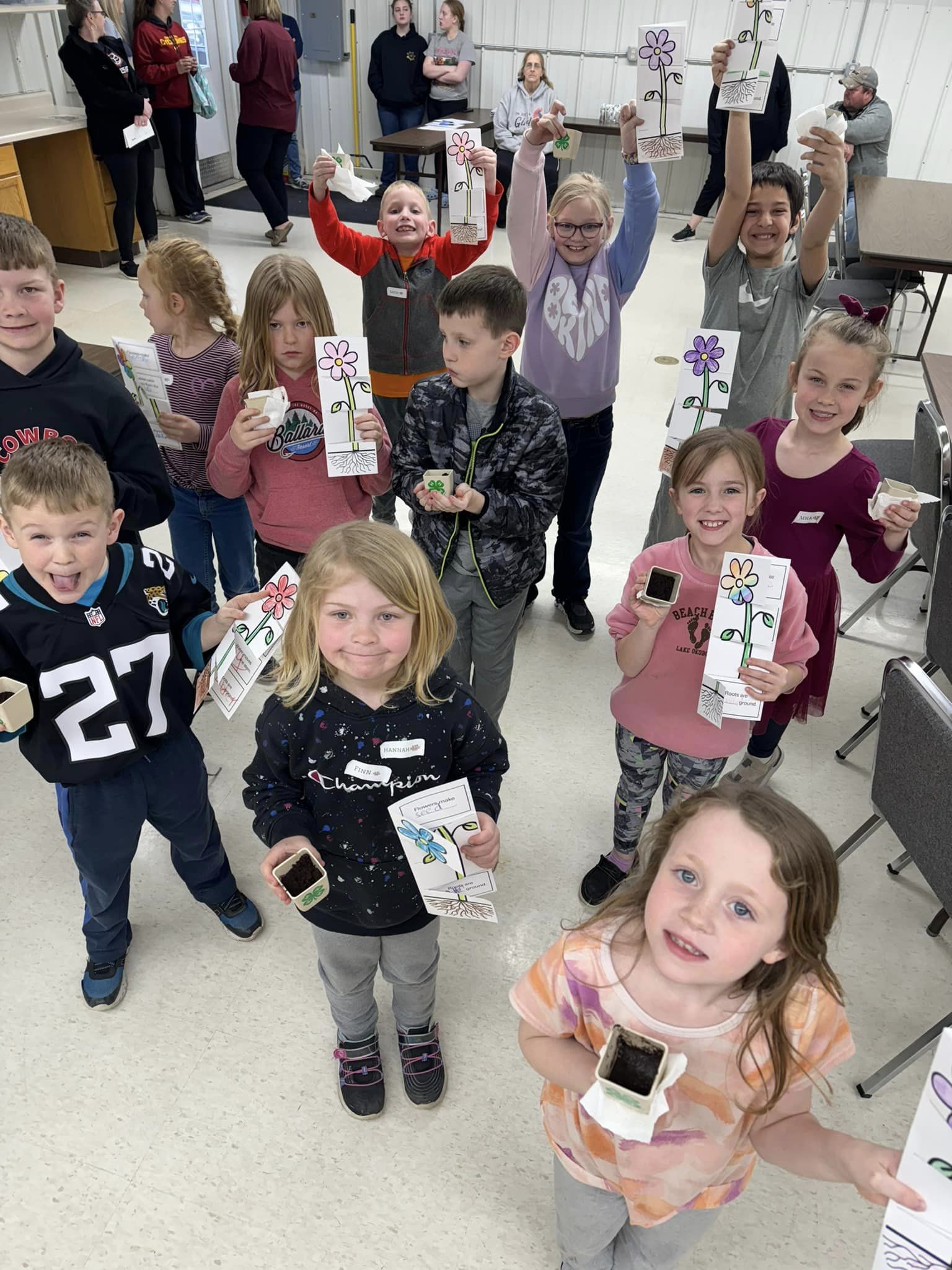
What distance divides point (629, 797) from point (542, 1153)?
→ 773 mm

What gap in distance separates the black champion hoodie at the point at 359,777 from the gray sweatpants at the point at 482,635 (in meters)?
0.59

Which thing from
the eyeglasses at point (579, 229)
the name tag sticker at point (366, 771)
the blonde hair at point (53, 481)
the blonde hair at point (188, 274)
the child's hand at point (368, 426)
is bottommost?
the name tag sticker at point (366, 771)

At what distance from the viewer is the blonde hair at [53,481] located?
149 centimetres

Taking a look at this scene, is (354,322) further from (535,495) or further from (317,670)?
(317,670)

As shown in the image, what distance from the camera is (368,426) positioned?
2.09m

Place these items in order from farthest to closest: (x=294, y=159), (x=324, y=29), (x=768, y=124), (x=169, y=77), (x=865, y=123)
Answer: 1. (x=294, y=159)
2. (x=324, y=29)
3. (x=768, y=124)
4. (x=169, y=77)
5. (x=865, y=123)

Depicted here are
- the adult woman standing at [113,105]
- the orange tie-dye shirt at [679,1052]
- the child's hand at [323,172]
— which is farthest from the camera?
the adult woman standing at [113,105]

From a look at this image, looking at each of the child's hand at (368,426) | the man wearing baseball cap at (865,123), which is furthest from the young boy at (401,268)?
the man wearing baseball cap at (865,123)

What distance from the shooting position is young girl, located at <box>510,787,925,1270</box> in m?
1.00

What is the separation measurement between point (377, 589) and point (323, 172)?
1.77 meters

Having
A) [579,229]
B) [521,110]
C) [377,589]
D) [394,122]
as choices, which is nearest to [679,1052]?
[377,589]

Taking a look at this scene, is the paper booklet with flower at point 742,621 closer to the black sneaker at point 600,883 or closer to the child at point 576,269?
the black sneaker at point 600,883

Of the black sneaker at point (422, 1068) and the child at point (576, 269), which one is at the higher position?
the child at point (576, 269)

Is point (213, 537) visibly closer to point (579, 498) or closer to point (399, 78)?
point (579, 498)
